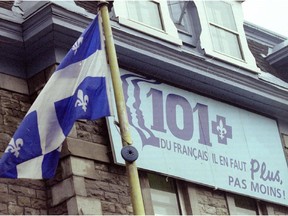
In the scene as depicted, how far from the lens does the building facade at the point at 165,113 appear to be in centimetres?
1276

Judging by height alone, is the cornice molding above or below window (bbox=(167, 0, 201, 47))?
below

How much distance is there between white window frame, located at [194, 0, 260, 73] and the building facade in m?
0.02

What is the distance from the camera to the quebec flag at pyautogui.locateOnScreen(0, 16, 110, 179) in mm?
10398

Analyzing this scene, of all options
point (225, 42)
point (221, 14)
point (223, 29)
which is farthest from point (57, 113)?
point (221, 14)

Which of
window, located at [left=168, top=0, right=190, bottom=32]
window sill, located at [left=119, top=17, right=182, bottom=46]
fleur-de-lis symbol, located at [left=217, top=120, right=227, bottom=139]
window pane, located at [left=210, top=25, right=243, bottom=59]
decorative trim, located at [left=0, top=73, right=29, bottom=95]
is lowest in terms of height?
fleur-de-lis symbol, located at [left=217, top=120, right=227, bottom=139]

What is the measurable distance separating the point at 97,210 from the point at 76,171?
1.94ft

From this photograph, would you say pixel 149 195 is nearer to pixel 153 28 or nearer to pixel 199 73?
pixel 199 73

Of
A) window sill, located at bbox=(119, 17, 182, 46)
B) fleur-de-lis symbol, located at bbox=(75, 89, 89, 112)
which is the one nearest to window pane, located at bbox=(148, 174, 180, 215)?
window sill, located at bbox=(119, 17, 182, 46)

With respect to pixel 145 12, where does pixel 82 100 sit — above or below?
→ below

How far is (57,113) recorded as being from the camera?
10.6 metres

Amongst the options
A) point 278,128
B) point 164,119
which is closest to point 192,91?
point 164,119

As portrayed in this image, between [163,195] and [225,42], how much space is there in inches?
136

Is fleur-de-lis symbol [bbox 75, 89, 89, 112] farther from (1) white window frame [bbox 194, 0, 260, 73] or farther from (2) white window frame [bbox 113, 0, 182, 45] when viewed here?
(1) white window frame [bbox 194, 0, 260, 73]

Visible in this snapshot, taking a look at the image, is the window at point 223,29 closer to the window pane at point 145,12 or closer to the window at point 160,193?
the window pane at point 145,12
